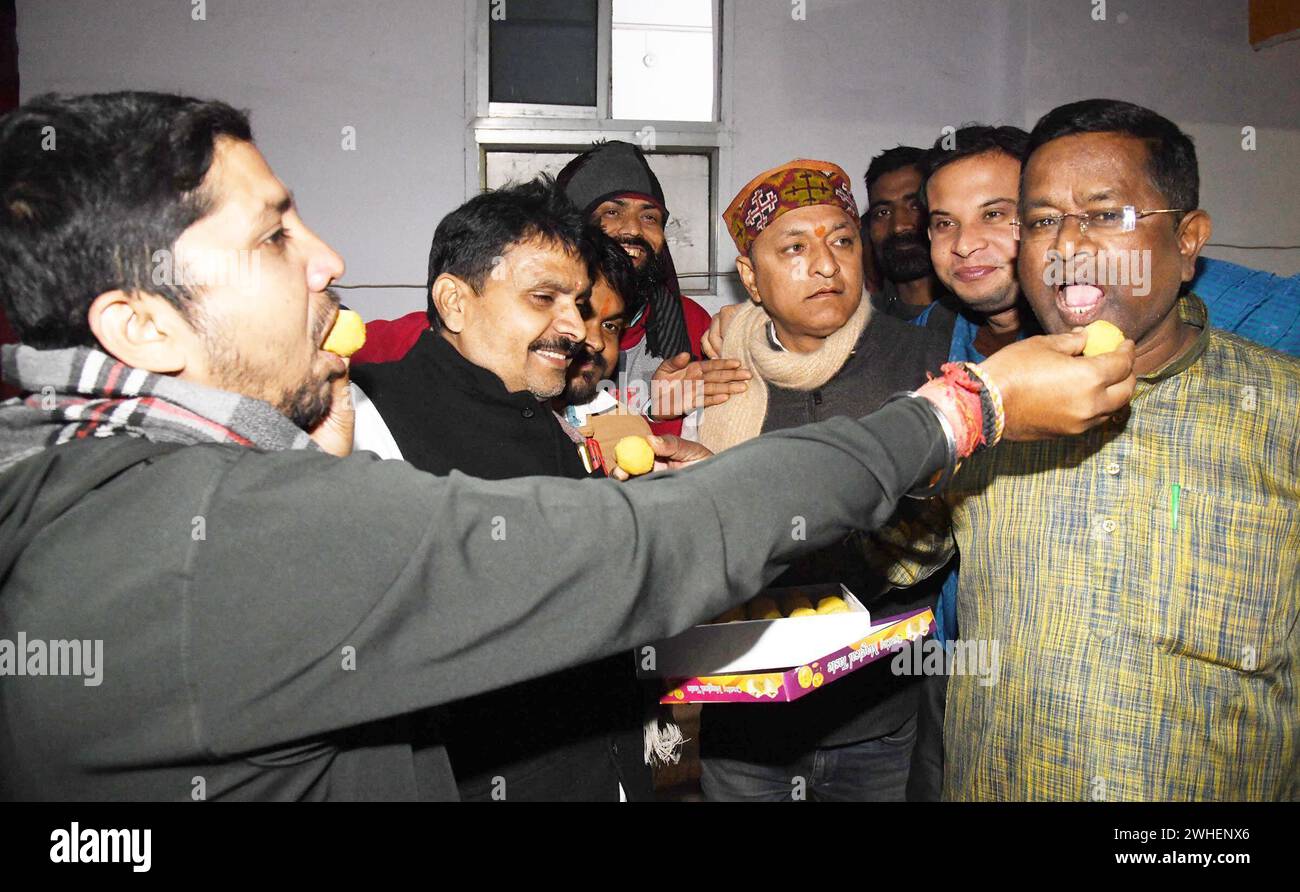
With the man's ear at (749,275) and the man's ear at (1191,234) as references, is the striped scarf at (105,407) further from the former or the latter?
the man's ear at (749,275)

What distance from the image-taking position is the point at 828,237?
2.82 metres

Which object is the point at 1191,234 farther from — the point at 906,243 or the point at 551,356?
the point at 906,243

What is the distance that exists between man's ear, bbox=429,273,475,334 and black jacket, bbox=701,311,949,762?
100 centimetres

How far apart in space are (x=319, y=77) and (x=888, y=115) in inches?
156

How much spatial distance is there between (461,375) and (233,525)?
1.33 meters

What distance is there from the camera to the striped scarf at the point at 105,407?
1.09 meters

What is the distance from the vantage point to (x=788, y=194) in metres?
2.86

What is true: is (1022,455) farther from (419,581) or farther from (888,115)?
(888,115)

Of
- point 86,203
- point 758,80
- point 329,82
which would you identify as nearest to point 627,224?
point 86,203

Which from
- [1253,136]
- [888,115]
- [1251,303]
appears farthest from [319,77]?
[1253,136]

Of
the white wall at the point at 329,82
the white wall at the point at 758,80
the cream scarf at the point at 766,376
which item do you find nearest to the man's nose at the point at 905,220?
the cream scarf at the point at 766,376

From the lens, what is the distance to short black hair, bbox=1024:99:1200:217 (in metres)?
1.83

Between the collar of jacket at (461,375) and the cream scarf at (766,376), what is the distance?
0.69 metres

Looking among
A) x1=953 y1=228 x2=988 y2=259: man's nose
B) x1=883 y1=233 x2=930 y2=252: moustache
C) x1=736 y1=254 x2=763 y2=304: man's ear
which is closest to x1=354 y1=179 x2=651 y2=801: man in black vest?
x1=736 y1=254 x2=763 y2=304: man's ear
